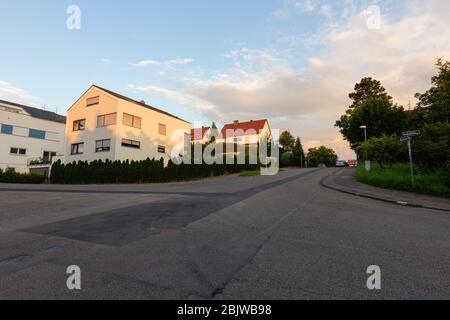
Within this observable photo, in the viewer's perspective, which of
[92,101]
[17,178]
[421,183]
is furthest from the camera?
[92,101]

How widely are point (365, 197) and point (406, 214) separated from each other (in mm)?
3678

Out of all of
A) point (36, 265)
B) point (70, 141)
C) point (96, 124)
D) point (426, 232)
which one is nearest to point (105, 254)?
point (36, 265)

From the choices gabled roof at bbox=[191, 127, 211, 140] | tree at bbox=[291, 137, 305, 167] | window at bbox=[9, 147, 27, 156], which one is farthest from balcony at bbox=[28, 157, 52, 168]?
tree at bbox=[291, 137, 305, 167]

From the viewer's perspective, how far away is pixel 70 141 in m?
33.6

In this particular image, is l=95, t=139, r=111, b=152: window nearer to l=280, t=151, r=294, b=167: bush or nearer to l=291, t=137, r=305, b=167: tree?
l=280, t=151, r=294, b=167: bush

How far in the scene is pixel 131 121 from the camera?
31.3 meters

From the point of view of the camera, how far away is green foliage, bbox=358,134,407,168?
16.9 metres

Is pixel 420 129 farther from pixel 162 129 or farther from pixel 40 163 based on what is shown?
pixel 40 163

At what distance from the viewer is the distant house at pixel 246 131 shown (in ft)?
202

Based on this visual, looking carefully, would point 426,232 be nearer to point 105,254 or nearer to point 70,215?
point 105,254

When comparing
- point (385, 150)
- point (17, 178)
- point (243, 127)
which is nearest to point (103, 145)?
point (17, 178)

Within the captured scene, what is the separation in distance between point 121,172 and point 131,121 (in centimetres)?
813

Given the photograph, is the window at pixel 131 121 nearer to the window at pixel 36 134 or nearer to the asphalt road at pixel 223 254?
the window at pixel 36 134

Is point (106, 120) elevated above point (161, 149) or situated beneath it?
elevated above
